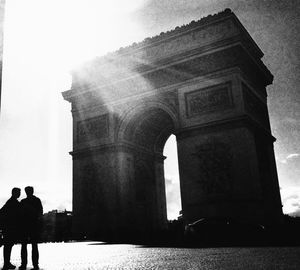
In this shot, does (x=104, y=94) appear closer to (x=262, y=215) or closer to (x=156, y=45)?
(x=156, y=45)

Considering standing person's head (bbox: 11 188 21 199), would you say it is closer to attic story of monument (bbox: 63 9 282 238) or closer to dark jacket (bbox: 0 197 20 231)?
dark jacket (bbox: 0 197 20 231)

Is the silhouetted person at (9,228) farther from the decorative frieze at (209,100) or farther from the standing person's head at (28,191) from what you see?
the decorative frieze at (209,100)

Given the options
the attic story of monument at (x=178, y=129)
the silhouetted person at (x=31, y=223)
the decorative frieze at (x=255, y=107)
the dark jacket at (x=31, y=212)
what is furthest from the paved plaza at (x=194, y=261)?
the decorative frieze at (x=255, y=107)

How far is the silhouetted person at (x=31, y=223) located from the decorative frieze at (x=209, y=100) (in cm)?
1231

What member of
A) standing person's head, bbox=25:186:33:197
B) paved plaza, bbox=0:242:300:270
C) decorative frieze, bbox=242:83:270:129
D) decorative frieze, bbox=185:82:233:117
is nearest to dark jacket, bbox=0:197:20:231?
standing person's head, bbox=25:186:33:197

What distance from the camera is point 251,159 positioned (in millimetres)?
16188

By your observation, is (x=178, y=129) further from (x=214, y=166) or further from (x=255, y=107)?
(x=255, y=107)

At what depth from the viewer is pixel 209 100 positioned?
57.9ft

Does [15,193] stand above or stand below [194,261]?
above

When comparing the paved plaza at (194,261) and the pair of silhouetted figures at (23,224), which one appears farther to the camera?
the pair of silhouetted figures at (23,224)

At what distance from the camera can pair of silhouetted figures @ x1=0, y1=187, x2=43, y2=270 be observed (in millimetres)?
6270

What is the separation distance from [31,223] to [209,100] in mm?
12834

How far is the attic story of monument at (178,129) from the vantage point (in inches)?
654

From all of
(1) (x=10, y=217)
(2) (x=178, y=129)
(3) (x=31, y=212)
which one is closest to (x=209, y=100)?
(2) (x=178, y=129)
